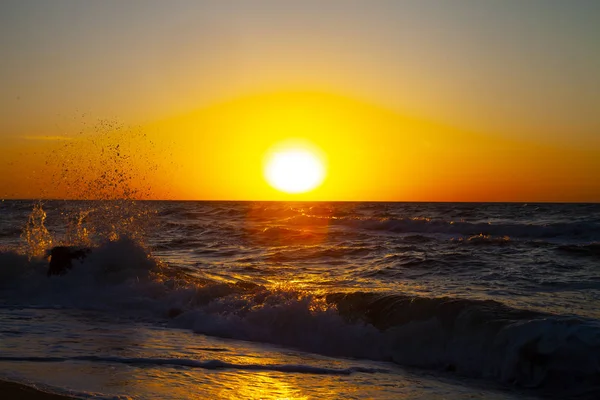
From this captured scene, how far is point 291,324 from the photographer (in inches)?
377

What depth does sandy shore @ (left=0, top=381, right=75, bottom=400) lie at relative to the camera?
5.32 meters

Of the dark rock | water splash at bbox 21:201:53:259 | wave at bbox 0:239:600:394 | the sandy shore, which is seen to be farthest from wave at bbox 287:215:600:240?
the sandy shore

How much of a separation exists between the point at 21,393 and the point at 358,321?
5470 mm

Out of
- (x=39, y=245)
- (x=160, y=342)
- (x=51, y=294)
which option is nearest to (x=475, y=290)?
(x=160, y=342)

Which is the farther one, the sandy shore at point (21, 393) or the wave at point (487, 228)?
the wave at point (487, 228)

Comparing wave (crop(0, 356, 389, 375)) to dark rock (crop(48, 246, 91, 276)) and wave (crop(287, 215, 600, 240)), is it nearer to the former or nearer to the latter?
dark rock (crop(48, 246, 91, 276))

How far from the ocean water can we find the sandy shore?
0.64ft

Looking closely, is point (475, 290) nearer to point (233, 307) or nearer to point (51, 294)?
point (233, 307)

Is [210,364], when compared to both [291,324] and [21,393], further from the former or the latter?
[291,324]

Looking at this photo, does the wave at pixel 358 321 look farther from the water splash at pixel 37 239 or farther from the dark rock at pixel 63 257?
the water splash at pixel 37 239

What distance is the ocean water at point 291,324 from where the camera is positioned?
651 cm

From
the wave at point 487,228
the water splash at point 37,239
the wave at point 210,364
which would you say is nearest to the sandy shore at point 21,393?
the wave at point 210,364

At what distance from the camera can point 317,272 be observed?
52.3 feet

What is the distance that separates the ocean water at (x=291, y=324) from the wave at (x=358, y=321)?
26 mm
